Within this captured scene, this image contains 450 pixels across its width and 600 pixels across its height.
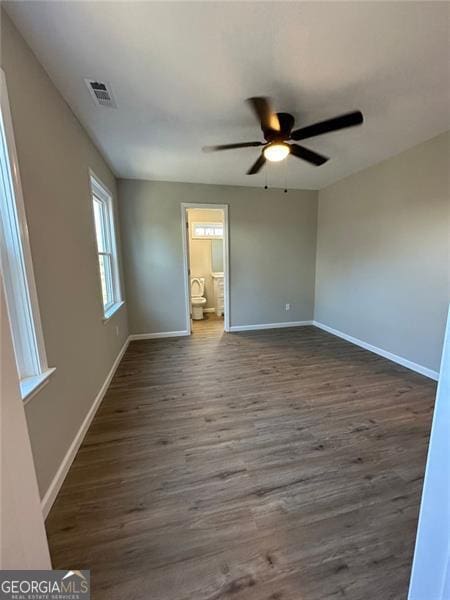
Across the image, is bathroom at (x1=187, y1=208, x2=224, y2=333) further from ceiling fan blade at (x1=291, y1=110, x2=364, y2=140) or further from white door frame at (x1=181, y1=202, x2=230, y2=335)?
ceiling fan blade at (x1=291, y1=110, x2=364, y2=140)

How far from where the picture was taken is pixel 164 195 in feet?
13.4

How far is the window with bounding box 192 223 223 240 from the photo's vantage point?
589 cm

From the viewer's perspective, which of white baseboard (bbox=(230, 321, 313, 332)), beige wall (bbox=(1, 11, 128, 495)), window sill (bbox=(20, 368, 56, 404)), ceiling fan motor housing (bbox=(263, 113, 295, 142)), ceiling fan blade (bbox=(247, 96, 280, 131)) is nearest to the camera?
window sill (bbox=(20, 368, 56, 404))

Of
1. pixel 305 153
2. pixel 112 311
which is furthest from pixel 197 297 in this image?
pixel 305 153

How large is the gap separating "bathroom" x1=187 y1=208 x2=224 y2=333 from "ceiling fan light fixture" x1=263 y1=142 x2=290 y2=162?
338 centimetres

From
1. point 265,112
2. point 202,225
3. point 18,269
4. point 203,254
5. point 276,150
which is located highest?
point 265,112

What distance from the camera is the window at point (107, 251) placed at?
10.8 feet

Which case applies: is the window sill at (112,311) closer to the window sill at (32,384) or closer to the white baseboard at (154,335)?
the white baseboard at (154,335)

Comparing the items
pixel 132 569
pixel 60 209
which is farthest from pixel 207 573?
pixel 60 209

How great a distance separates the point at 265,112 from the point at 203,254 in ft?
14.3

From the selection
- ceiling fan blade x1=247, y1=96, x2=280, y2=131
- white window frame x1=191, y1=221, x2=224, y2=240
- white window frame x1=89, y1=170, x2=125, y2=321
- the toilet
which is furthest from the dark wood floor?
white window frame x1=191, y1=221, x2=224, y2=240

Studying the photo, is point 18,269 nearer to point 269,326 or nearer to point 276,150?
point 276,150

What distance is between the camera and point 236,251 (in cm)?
449

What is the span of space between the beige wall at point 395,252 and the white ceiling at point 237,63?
0.48 meters
